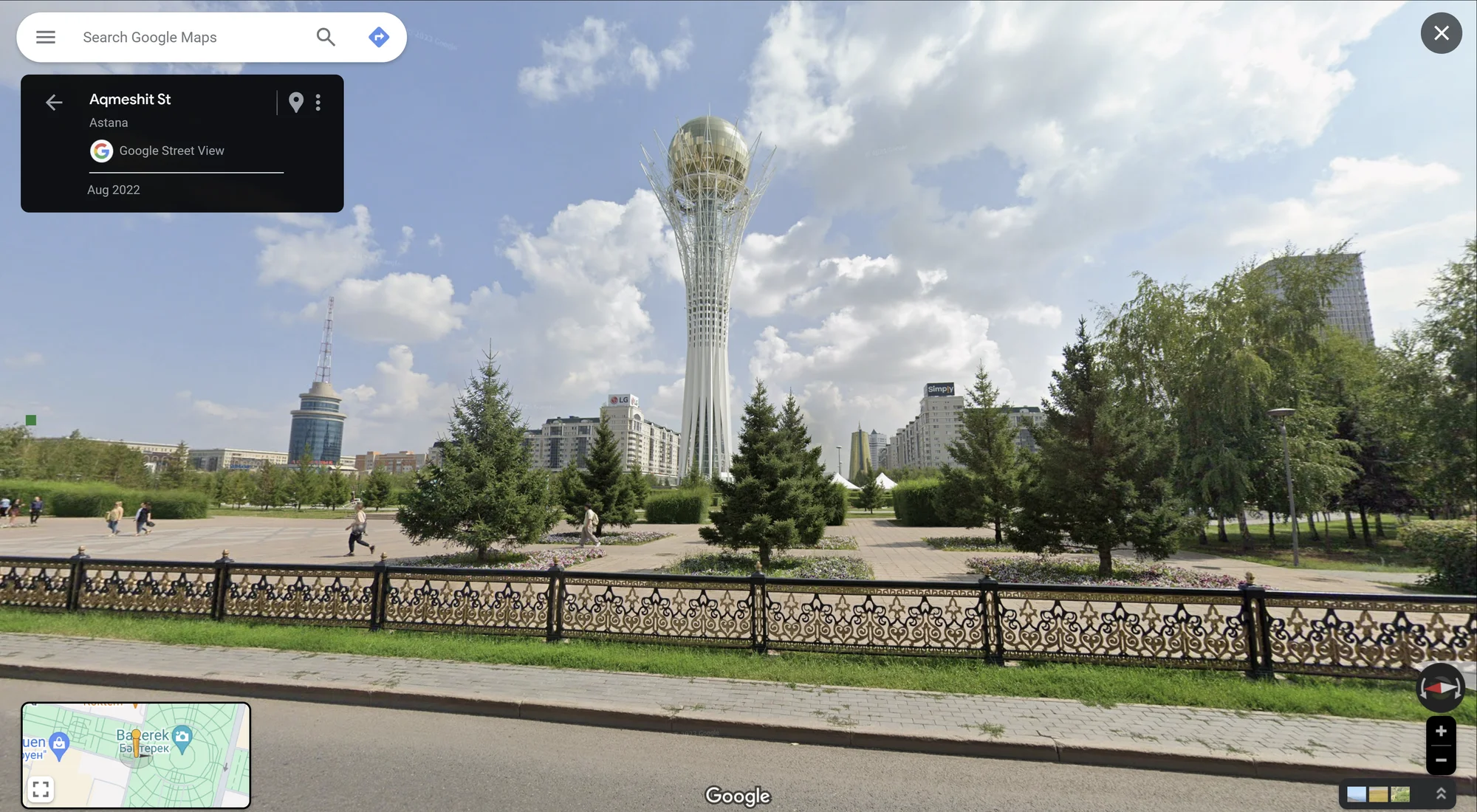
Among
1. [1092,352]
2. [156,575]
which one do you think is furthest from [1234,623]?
[156,575]

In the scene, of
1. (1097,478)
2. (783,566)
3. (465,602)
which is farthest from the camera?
(783,566)

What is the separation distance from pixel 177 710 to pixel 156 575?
56.0ft

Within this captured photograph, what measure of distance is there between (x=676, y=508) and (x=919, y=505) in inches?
542

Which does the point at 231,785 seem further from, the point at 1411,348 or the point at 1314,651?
the point at 1411,348

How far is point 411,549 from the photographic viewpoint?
21.9m

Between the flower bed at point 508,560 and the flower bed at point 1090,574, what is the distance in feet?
36.7

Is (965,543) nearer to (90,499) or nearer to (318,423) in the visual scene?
(90,499)

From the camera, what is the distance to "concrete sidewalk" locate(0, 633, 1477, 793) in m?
4.44

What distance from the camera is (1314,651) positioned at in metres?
6.10

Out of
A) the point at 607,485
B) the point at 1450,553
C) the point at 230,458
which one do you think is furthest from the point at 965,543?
the point at 230,458

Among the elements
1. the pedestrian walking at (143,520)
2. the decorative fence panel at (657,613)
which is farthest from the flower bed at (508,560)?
the pedestrian walking at (143,520)

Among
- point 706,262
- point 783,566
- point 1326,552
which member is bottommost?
point 1326,552

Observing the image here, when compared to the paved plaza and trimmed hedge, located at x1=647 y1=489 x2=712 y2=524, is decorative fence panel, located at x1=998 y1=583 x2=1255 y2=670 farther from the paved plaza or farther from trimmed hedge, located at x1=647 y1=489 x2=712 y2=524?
trimmed hedge, located at x1=647 y1=489 x2=712 y2=524

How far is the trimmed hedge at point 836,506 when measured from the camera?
A: 29016 mm
